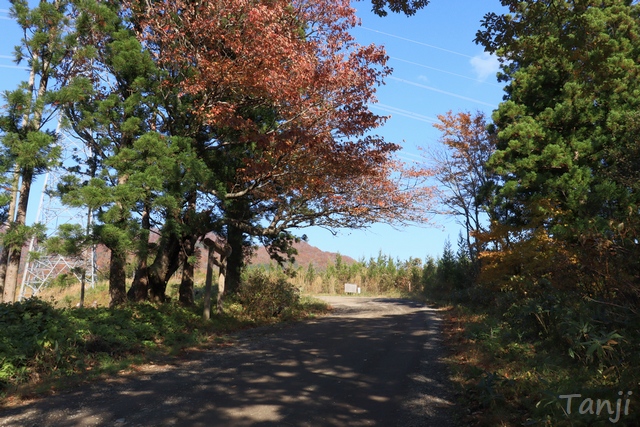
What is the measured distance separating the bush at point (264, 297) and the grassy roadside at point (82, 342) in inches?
135

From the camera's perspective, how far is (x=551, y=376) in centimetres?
629

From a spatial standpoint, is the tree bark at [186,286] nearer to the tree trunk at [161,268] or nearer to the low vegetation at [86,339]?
the tree trunk at [161,268]

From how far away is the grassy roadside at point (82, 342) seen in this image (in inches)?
272

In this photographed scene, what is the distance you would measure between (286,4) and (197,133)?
4.36 m

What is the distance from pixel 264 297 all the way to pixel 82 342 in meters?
8.34

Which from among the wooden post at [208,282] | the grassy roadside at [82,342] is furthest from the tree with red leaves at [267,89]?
the grassy roadside at [82,342]

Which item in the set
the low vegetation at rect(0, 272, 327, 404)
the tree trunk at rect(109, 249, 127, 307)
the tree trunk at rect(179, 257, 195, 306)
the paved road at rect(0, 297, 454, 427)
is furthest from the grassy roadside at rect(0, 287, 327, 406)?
the tree trunk at rect(179, 257, 195, 306)

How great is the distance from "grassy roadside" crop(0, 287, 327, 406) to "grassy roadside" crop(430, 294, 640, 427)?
5441 mm

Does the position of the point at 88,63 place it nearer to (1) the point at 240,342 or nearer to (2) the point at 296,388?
(1) the point at 240,342

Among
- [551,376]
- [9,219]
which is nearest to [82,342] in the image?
[9,219]

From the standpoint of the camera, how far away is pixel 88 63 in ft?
40.1

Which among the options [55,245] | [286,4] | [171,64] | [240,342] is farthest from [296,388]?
[286,4]

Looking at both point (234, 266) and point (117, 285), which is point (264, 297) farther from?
point (117, 285)

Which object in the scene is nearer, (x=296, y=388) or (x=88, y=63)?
(x=296, y=388)
